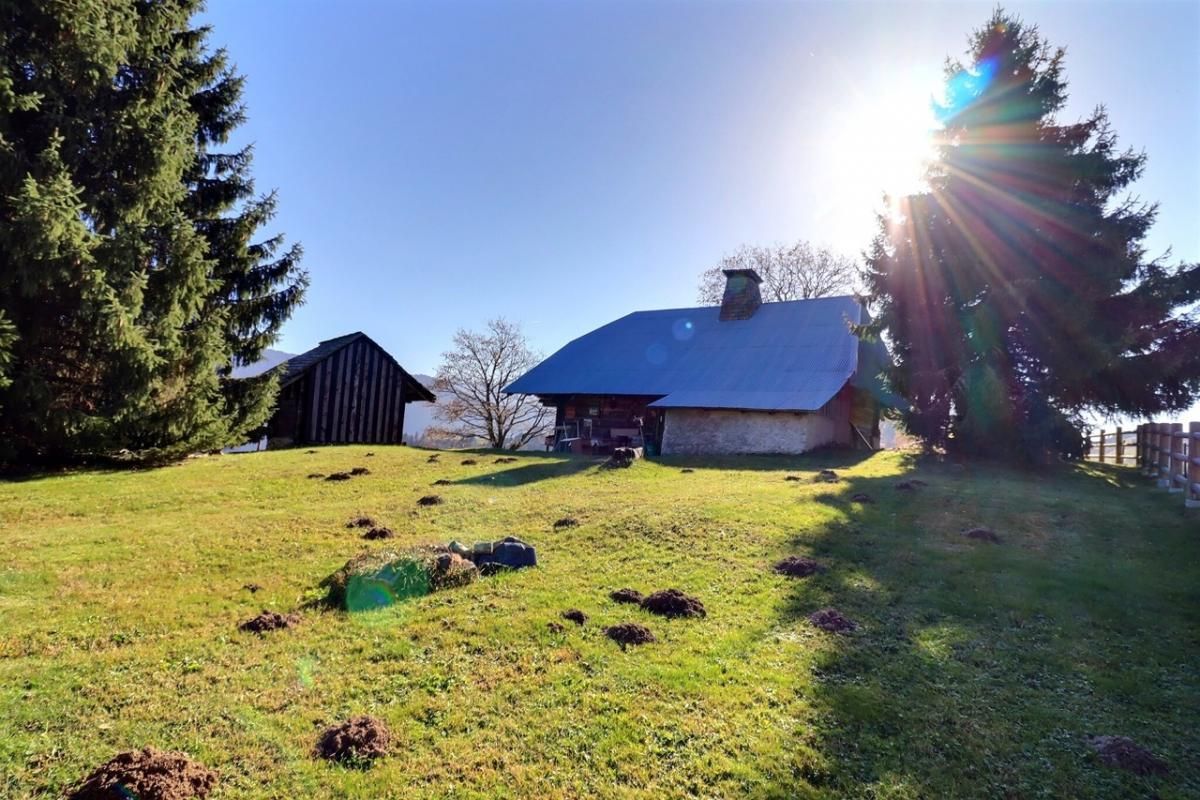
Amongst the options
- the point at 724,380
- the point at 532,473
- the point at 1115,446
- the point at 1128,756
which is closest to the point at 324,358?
the point at 532,473

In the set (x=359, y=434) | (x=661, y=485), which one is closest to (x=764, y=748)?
(x=661, y=485)

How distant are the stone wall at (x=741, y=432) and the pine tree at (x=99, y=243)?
1490 cm

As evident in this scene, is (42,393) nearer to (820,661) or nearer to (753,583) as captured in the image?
(753,583)

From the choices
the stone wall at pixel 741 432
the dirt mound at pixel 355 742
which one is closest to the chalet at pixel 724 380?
the stone wall at pixel 741 432

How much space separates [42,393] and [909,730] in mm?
13823

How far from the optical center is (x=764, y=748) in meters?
3.68

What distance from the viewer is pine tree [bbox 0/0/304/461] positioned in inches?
389

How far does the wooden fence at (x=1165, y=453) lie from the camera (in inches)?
395

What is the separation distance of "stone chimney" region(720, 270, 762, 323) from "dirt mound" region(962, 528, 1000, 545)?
792 inches

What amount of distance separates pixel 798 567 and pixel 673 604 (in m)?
2.09

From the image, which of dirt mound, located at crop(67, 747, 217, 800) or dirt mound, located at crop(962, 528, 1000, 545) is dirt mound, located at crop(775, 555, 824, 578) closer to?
dirt mound, located at crop(962, 528, 1000, 545)

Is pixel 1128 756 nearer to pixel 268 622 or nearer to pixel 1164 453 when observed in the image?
pixel 268 622

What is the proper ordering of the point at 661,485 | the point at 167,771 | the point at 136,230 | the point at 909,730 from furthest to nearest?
the point at 661,485 → the point at 136,230 → the point at 909,730 → the point at 167,771

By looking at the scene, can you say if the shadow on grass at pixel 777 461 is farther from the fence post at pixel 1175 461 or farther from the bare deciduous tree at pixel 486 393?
the bare deciduous tree at pixel 486 393
